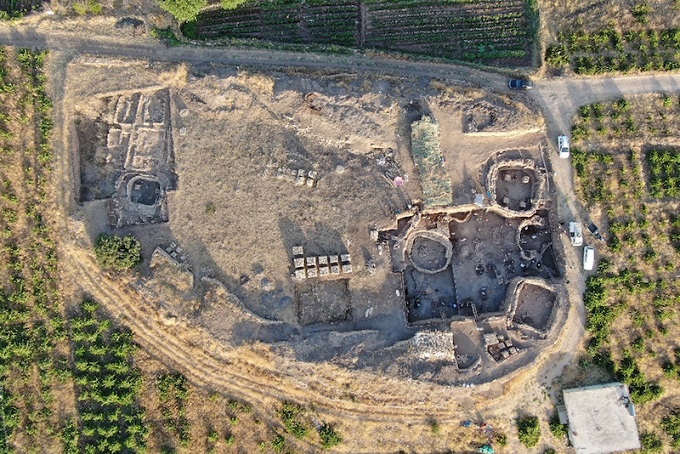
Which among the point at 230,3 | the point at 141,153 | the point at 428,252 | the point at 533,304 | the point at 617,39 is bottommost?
the point at 533,304

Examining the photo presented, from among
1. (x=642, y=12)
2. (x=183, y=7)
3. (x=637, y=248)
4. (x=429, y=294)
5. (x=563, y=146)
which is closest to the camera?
(x=183, y=7)

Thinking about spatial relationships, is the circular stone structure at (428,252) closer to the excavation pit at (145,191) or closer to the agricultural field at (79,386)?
the agricultural field at (79,386)

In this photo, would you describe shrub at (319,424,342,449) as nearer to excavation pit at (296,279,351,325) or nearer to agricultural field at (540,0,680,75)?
excavation pit at (296,279,351,325)

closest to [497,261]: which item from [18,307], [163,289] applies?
[163,289]

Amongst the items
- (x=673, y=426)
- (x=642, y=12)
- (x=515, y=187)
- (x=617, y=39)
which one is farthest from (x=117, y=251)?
(x=642, y=12)

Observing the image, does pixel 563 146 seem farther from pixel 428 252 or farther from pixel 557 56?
pixel 428 252

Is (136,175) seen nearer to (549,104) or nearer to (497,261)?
(497,261)
